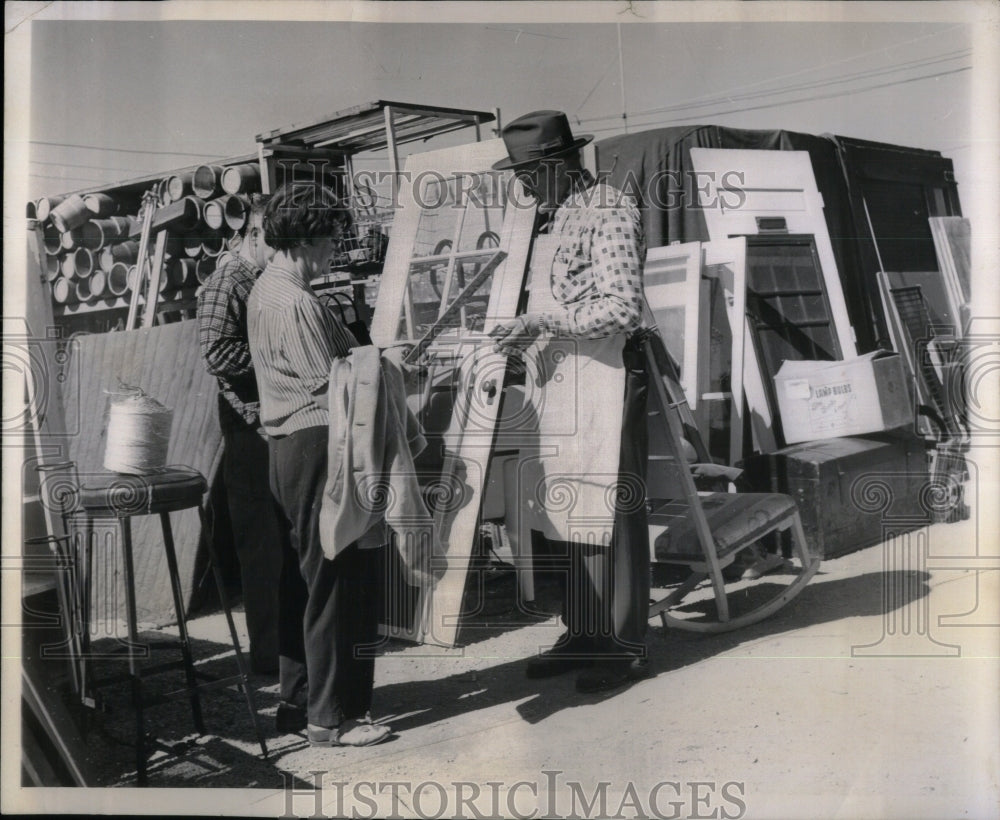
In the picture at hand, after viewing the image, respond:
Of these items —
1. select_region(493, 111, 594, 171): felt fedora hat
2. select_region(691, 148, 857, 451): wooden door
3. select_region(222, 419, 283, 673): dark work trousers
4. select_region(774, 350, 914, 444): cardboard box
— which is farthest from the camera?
select_region(691, 148, 857, 451): wooden door

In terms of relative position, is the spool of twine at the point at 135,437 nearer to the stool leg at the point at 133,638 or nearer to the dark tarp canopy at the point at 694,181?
the stool leg at the point at 133,638

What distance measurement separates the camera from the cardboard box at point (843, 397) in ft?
12.8

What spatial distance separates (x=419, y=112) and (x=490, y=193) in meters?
0.38

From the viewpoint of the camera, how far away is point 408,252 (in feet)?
11.4

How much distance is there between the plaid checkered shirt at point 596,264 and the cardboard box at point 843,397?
4.26ft

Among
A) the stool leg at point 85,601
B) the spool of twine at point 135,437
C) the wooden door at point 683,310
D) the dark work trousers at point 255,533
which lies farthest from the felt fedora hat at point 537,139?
the stool leg at point 85,601

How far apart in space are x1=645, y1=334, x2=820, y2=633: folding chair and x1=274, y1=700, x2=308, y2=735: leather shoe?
124 cm

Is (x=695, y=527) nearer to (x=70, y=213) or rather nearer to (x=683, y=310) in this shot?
(x=683, y=310)

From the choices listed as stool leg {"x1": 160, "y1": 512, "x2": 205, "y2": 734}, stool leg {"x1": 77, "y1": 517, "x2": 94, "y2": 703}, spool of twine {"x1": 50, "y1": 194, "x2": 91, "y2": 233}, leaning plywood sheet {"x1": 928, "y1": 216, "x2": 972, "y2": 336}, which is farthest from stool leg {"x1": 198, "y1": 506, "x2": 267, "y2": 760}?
leaning plywood sheet {"x1": 928, "y1": 216, "x2": 972, "y2": 336}

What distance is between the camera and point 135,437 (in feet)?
10.1

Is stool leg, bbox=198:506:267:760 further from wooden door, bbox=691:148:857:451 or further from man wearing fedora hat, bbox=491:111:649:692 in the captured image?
wooden door, bbox=691:148:857:451

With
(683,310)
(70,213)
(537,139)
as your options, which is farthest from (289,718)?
(683,310)

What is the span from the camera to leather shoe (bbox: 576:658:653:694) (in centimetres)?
328

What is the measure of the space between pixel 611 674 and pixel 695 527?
2.03 feet
